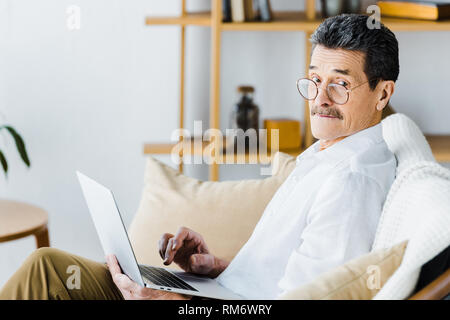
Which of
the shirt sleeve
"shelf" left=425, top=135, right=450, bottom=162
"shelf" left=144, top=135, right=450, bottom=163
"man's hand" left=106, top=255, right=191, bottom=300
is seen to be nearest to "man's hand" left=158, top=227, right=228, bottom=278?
"man's hand" left=106, top=255, right=191, bottom=300

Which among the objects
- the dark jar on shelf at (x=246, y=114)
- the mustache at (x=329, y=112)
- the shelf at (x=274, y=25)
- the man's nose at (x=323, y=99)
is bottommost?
the dark jar on shelf at (x=246, y=114)

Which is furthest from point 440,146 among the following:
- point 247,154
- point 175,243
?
point 175,243

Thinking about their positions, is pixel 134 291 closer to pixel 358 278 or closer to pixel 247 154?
Result: pixel 358 278

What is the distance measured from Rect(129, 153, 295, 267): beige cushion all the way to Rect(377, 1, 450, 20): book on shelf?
82 centimetres

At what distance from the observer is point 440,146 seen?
2488mm

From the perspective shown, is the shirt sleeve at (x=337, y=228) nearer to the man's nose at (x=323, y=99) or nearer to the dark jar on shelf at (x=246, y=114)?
the man's nose at (x=323, y=99)

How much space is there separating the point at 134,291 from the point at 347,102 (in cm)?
56

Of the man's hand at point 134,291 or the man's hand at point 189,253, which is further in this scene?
the man's hand at point 189,253

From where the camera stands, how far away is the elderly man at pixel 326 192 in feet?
4.16

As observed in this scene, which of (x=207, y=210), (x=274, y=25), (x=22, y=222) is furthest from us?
(x=274, y=25)

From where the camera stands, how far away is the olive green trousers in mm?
1434

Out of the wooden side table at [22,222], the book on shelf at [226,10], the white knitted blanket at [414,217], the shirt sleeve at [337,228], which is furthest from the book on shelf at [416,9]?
the wooden side table at [22,222]

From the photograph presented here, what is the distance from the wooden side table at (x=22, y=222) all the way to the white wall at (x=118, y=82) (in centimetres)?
33

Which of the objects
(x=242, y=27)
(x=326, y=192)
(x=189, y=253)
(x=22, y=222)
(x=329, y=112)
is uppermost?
(x=242, y=27)
